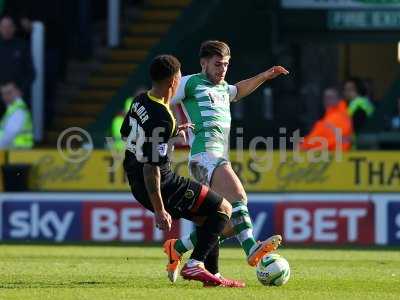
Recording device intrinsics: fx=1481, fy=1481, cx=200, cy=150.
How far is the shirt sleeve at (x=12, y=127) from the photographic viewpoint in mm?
20016

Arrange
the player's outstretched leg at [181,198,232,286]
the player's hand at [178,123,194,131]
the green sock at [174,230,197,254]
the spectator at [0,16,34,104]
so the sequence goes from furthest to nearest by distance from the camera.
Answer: the spectator at [0,16,34,104] < the green sock at [174,230,197,254] < the player's hand at [178,123,194,131] < the player's outstretched leg at [181,198,232,286]

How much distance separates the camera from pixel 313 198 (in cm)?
1788

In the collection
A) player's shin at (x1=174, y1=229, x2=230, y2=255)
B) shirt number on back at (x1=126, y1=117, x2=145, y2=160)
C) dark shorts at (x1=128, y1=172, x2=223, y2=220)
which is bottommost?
player's shin at (x1=174, y1=229, x2=230, y2=255)

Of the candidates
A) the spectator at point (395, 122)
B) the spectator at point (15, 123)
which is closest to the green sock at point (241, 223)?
the spectator at point (15, 123)

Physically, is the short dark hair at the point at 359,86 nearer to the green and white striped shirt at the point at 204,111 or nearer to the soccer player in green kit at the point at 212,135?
the soccer player in green kit at the point at 212,135

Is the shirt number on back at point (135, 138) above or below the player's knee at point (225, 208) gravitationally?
above

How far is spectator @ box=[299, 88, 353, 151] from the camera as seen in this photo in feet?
63.4

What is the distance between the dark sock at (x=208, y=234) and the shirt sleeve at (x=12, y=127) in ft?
30.1

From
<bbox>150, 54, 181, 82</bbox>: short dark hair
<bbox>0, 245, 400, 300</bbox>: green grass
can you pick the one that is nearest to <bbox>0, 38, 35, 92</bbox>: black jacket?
<bbox>0, 245, 400, 300</bbox>: green grass

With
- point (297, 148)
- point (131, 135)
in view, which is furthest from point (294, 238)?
point (131, 135)

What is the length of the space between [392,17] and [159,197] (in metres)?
11.8

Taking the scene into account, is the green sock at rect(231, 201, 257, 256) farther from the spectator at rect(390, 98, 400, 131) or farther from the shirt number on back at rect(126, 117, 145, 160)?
the spectator at rect(390, 98, 400, 131)

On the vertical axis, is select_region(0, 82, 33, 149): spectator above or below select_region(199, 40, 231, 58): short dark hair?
below

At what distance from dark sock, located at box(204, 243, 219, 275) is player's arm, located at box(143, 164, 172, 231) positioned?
88 cm
